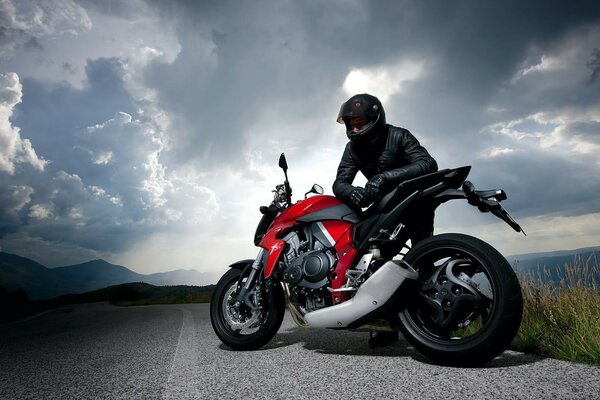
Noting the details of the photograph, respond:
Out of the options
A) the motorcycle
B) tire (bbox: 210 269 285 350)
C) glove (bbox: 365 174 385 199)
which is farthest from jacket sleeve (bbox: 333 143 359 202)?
tire (bbox: 210 269 285 350)

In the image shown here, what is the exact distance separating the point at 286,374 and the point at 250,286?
1.50 m

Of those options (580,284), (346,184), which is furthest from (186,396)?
(580,284)

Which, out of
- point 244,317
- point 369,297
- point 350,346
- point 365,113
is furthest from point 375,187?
point 244,317

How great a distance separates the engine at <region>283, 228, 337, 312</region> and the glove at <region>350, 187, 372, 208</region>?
1.62ft

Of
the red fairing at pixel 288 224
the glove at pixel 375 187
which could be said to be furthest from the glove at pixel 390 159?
the red fairing at pixel 288 224

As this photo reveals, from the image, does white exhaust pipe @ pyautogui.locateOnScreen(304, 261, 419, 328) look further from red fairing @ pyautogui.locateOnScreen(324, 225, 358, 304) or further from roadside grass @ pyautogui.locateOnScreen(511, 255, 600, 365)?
roadside grass @ pyautogui.locateOnScreen(511, 255, 600, 365)

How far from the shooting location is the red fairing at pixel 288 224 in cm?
407

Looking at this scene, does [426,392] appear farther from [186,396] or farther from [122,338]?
[122,338]

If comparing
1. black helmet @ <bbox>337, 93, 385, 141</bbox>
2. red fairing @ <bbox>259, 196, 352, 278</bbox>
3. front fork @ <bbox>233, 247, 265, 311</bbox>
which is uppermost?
black helmet @ <bbox>337, 93, 385, 141</bbox>

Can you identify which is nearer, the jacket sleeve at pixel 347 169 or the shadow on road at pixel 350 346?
the shadow on road at pixel 350 346

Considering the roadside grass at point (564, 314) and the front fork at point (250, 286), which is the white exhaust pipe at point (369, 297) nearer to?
the front fork at point (250, 286)

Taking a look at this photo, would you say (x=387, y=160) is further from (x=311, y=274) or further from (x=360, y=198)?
(x=311, y=274)

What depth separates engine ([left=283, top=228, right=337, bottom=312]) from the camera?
3871 mm

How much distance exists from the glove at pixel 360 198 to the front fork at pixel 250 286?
1.24m
